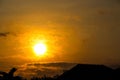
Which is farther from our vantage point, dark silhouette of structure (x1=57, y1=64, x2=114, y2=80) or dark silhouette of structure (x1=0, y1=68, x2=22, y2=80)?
dark silhouette of structure (x1=57, y1=64, x2=114, y2=80)

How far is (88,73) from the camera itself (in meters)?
31.4

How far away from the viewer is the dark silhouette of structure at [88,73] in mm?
30969

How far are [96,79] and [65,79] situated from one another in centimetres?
340

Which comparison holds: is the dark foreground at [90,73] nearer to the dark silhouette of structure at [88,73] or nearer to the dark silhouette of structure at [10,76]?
the dark silhouette of structure at [88,73]

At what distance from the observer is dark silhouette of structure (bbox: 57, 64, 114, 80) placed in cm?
3097

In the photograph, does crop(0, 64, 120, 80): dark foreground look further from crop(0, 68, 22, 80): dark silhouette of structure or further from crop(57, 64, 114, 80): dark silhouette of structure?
crop(0, 68, 22, 80): dark silhouette of structure

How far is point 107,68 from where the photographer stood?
32.1m

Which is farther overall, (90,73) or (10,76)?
(90,73)

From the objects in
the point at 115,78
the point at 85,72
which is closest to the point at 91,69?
the point at 85,72

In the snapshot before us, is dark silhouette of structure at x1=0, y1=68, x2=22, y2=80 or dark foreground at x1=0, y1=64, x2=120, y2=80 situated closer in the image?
dark silhouette of structure at x1=0, y1=68, x2=22, y2=80

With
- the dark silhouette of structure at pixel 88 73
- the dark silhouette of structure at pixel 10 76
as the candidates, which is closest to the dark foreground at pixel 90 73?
the dark silhouette of structure at pixel 88 73

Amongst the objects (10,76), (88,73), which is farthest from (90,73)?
(10,76)

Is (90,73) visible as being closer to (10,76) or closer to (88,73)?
(88,73)

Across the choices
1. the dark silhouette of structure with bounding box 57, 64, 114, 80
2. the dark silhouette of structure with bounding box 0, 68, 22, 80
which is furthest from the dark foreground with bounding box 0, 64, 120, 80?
the dark silhouette of structure with bounding box 0, 68, 22, 80
